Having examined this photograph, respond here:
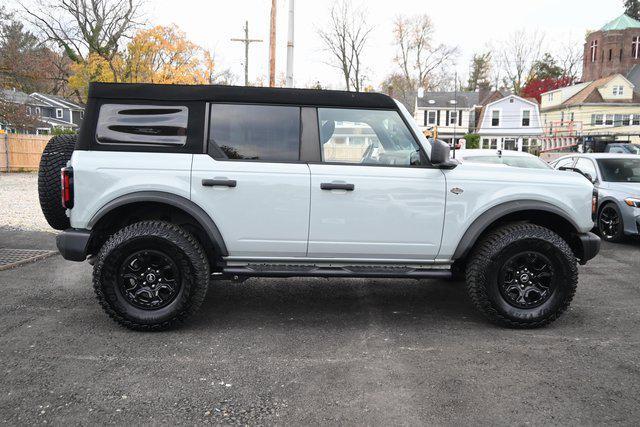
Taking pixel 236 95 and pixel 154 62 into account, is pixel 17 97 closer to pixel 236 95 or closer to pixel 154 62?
pixel 154 62

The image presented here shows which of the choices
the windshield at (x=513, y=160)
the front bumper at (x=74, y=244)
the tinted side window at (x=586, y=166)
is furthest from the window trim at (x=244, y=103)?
the windshield at (x=513, y=160)

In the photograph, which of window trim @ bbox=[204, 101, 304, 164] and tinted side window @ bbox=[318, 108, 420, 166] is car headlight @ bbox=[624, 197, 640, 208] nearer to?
tinted side window @ bbox=[318, 108, 420, 166]

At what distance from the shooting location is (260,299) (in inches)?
208

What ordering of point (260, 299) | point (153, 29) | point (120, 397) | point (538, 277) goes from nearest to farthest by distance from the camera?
point (120, 397), point (538, 277), point (260, 299), point (153, 29)

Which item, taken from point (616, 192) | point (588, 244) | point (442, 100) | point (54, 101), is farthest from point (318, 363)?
point (54, 101)

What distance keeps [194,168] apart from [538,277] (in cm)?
305

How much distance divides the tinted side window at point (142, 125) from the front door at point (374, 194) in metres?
1.17

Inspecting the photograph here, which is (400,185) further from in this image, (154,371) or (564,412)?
(154,371)

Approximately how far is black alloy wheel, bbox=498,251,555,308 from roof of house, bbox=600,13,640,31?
77.2m

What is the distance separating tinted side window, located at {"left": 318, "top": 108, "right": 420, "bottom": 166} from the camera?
4371mm

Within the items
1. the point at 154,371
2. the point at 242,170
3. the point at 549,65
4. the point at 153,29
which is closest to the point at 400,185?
the point at 242,170

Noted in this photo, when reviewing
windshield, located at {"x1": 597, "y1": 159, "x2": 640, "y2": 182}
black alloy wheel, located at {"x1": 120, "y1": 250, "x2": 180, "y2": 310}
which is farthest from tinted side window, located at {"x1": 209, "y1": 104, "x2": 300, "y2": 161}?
windshield, located at {"x1": 597, "y1": 159, "x2": 640, "y2": 182}

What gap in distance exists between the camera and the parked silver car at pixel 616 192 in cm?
831

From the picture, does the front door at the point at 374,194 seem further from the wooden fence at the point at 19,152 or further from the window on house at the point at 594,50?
the window on house at the point at 594,50
